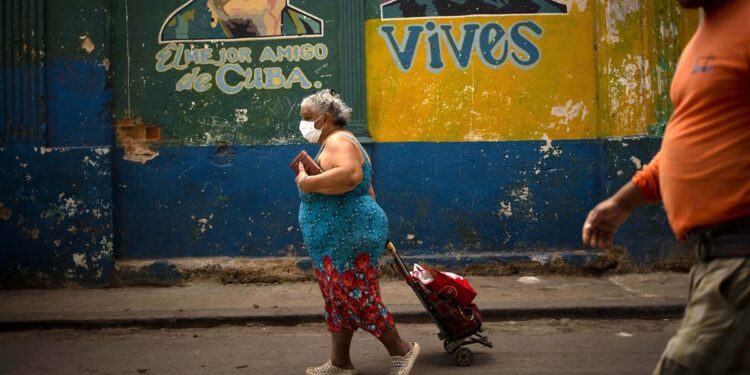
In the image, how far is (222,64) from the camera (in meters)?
8.12

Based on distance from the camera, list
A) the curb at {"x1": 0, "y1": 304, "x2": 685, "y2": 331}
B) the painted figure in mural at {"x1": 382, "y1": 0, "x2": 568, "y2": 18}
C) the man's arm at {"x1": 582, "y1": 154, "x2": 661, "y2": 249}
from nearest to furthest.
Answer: the man's arm at {"x1": 582, "y1": 154, "x2": 661, "y2": 249}, the curb at {"x1": 0, "y1": 304, "x2": 685, "y2": 331}, the painted figure in mural at {"x1": 382, "y1": 0, "x2": 568, "y2": 18}

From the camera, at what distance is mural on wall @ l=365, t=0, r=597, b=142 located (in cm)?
801

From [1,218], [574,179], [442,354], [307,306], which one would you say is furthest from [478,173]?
[1,218]

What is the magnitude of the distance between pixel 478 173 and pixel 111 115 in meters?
3.69

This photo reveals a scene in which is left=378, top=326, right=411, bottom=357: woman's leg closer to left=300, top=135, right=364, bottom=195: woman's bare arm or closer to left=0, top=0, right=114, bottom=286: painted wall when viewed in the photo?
left=300, top=135, right=364, bottom=195: woman's bare arm

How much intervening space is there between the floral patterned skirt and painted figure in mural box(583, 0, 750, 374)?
2.38 m

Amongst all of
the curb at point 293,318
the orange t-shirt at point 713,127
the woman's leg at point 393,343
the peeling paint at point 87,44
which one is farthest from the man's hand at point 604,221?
the peeling paint at point 87,44

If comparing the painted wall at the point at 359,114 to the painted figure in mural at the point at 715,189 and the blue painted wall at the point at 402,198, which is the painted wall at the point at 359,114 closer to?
the blue painted wall at the point at 402,198

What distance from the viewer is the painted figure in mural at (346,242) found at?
4543 millimetres

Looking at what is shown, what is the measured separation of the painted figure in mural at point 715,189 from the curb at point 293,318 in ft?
13.5

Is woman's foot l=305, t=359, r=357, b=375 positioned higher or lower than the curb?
higher

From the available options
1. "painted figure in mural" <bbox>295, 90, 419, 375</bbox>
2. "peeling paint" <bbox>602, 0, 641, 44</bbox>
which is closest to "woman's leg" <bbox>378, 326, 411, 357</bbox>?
"painted figure in mural" <bbox>295, 90, 419, 375</bbox>

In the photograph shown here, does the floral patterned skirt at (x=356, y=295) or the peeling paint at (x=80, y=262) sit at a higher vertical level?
the floral patterned skirt at (x=356, y=295)

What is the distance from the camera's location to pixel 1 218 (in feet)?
26.1
